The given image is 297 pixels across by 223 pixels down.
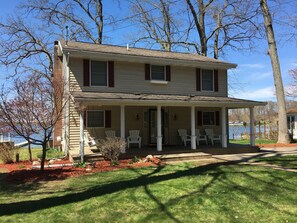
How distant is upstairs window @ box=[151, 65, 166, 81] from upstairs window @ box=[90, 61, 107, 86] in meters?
2.69

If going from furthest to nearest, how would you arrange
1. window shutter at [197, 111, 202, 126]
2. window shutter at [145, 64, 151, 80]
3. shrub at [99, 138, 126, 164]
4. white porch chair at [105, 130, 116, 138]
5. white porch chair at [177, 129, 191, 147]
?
window shutter at [197, 111, 202, 126], white porch chair at [177, 129, 191, 147], window shutter at [145, 64, 151, 80], white porch chair at [105, 130, 116, 138], shrub at [99, 138, 126, 164]

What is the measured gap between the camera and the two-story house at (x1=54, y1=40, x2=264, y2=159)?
13.0m

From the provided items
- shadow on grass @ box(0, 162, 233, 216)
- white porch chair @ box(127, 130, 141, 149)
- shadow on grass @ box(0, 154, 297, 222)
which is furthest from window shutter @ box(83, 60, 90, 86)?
shadow on grass @ box(0, 162, 233, 216)

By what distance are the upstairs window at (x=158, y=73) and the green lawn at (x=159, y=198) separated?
743 cm

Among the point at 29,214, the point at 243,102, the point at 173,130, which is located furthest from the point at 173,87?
the point at 29,214

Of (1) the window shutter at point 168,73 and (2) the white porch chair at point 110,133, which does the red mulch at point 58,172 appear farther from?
(1) the window shutter at point 168,73

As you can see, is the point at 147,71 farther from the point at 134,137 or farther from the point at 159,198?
the point at 159,198

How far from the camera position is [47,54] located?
87.5 ft

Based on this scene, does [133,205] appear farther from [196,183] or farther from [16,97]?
[16,97]

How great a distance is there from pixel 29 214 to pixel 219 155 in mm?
10141

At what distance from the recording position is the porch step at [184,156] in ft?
39.5

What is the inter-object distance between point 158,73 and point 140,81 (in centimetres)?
122

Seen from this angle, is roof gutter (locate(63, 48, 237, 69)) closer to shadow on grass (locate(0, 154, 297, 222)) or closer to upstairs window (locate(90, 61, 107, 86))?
upstairs window (locate(90, 61, 107, 86))

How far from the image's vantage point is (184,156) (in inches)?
488
